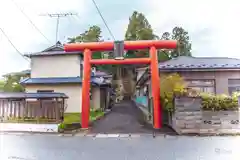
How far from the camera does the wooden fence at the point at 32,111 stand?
11828 millimetres

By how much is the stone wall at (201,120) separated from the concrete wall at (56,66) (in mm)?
10503

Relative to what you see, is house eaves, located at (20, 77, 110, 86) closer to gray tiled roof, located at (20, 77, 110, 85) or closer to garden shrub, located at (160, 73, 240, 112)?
gray tiled roof, located at (20, 77, 110, 85)

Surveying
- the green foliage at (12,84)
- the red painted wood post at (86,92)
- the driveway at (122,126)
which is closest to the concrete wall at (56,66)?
the driveway at (122,126)

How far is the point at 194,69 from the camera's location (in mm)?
12930

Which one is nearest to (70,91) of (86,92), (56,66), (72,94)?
(72,94)

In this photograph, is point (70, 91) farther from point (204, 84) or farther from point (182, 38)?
point (182, 38)

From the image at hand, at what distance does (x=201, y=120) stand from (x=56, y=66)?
12.3 metres

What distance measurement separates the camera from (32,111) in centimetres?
1223

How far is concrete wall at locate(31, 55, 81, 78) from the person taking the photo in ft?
60.0

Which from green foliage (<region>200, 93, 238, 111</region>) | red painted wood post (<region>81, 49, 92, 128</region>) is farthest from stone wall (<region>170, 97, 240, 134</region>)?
red painted wood post (<region>81, 49, 92, 128</region>)

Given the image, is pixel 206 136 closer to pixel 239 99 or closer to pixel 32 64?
pixel 239 99

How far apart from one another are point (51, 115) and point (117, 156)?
6897mm

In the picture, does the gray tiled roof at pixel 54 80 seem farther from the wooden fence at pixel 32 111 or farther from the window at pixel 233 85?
the window at pixel 233 85

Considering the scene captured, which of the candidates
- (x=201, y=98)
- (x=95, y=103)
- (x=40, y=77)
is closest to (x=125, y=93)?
(x=95, y=103)
